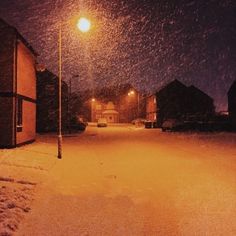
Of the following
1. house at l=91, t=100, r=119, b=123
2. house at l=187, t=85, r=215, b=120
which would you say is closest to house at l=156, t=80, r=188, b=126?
house at l=187, t=85, r=215, b=120

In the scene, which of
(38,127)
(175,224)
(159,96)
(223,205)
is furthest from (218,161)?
(159,96)

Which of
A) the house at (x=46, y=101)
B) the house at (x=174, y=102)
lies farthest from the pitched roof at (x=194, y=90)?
the house at (x=46, y=101)

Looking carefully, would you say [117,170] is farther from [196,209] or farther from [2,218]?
[2,218]

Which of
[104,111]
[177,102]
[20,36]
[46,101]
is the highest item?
[20,36]

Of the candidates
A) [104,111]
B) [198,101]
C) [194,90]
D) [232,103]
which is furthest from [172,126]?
[104,111]

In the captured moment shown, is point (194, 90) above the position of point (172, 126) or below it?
above

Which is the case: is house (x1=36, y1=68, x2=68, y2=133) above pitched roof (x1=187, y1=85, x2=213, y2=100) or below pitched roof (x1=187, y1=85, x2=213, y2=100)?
below

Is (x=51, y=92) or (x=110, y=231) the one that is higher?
(x=51, y=92)

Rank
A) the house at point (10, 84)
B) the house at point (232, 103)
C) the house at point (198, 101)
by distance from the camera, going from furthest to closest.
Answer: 1. the house at point (198, 101)
2. the house at point (232, 103)
3. the house at point (10, 84)

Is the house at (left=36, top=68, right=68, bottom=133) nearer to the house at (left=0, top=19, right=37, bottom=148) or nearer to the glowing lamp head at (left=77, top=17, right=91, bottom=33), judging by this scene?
the house at (left=0, top=19, right=37, bottom=148)

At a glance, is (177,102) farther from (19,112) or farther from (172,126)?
(19,112)

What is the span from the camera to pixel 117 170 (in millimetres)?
12781

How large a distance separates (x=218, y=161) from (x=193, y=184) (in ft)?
18.7

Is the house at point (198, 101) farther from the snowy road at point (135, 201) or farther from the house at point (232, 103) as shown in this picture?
the snowy road at point (135, 201)
